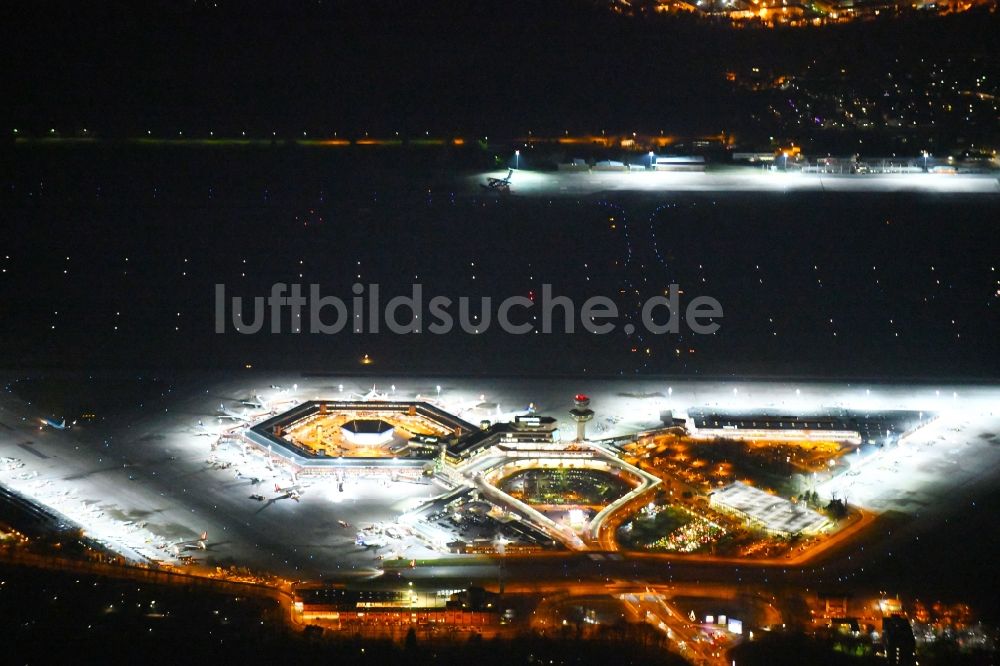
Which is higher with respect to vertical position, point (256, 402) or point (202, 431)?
point (256, 402)

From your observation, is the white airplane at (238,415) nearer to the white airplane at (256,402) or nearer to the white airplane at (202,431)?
the white airplane at (256,402)

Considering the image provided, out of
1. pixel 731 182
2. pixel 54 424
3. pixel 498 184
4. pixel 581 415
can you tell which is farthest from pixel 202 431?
pixel 731 182

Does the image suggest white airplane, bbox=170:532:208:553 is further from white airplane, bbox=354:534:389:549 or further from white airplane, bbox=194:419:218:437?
white airplane, bbox=194:419:218:437

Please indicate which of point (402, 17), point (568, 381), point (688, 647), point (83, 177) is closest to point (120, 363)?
point (568, 381)

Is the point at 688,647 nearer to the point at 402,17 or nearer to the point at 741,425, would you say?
the point at 741,425

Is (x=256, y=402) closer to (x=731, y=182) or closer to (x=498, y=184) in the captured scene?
(x=498, y=184)
